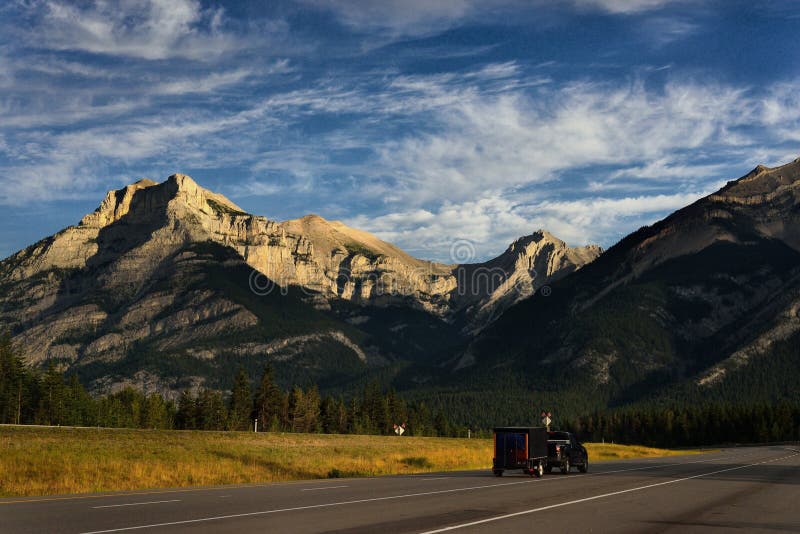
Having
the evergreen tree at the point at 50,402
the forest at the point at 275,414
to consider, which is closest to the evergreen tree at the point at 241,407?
the forest at the point at 275,414

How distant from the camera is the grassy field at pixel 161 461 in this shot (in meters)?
31.6

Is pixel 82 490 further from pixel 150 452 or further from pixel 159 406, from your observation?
pixel 159 406

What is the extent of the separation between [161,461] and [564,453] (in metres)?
20.8

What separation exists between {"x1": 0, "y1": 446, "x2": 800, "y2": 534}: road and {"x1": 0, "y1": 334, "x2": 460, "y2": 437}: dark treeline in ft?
321

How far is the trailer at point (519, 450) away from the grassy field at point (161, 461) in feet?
25.3

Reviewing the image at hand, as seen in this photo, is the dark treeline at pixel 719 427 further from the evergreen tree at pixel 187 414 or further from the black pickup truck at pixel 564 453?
the black pickup truck at pixel 564 453

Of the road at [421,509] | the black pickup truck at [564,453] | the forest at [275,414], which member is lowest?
the road at [421,509]

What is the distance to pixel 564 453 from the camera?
43.8 metres

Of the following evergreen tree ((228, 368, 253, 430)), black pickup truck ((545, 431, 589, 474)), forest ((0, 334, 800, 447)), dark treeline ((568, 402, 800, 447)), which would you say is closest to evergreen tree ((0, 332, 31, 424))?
forest ((0, 334, 800, 447))

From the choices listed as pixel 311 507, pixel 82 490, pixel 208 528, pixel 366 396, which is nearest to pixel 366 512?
pixel 311 507

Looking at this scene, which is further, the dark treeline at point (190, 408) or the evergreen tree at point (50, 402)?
the evergreen tree at point (50, 402)

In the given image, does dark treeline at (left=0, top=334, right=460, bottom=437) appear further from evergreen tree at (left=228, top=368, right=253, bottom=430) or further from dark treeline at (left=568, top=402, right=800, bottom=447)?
dark treeline at (left=568, top=402, right=800, bottom=447)

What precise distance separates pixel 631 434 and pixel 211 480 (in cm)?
16334

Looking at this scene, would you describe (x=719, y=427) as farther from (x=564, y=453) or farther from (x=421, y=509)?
(x=421, y=509)
